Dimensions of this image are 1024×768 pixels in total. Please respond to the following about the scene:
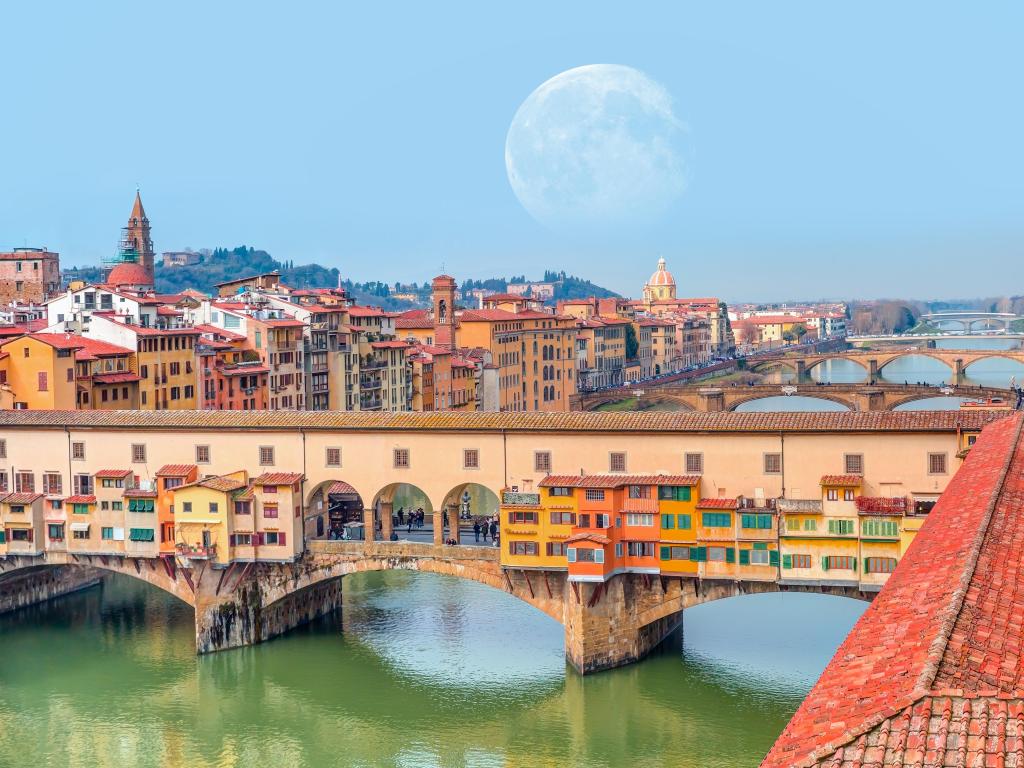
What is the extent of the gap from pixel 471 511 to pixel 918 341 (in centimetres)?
11084

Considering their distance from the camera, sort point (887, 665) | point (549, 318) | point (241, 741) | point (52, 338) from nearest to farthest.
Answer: point (887, 665) < point (241, 741) < point (52, 338) < point (549, 318)

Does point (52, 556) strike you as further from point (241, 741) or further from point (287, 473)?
point (241, 741)

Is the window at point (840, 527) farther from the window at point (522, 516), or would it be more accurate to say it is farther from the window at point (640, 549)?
the window at point (522, 516)

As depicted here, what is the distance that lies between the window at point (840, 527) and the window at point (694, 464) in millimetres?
2562

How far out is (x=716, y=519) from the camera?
82.3 feet

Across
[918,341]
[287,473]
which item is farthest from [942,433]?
[918,341]

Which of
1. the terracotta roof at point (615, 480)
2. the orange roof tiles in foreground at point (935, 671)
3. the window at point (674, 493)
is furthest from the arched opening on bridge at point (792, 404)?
the orange roof tiles in foreground at point (935, 671)

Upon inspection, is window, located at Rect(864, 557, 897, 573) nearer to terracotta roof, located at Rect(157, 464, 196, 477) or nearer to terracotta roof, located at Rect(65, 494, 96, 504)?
terracotta roof, located at Rect(157, 464, 196, 477)

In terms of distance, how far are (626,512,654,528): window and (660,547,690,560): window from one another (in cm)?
52

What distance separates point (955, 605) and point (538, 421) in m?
18.5

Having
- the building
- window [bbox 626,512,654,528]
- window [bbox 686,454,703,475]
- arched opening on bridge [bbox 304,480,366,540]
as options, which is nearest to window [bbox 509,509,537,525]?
window [bbox 626,512,654,528]

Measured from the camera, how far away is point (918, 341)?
474 ft

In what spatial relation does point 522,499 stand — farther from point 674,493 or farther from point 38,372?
point 38,372

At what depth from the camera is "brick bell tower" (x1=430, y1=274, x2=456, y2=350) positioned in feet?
204
